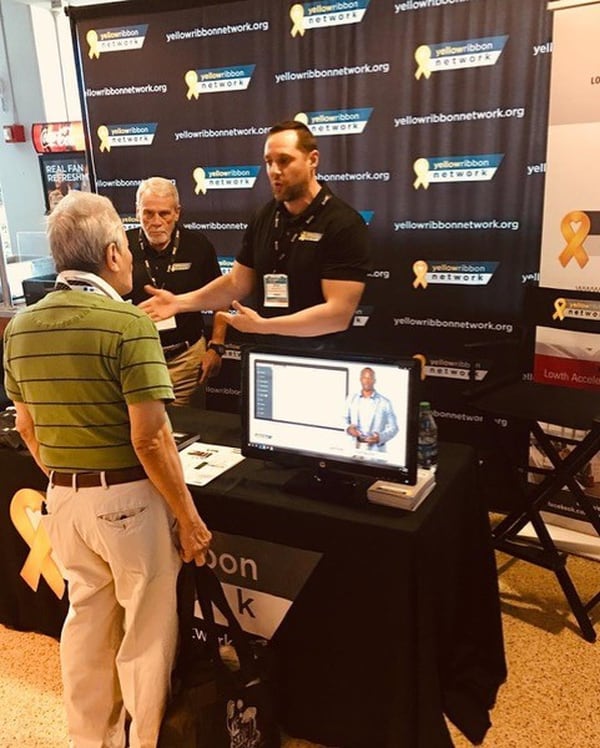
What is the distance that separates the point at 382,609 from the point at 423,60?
256 centimetres

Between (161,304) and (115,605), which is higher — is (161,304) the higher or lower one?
the higher one

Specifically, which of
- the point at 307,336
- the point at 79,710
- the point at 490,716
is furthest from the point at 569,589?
the point at 79,710

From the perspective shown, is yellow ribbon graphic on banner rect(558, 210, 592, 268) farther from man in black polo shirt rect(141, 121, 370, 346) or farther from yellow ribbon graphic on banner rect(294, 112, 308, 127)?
yellow ribbon graphic on banner rect(294, 112, 308, 127)

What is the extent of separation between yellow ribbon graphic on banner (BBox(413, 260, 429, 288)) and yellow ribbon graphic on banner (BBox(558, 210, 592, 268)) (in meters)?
0.67

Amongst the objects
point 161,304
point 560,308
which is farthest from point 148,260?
point 560,308

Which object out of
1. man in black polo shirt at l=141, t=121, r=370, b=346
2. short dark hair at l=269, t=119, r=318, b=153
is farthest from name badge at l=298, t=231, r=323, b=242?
short dark hair at l=269, t=119, r=318, b=153

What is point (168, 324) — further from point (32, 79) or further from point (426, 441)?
point (32, 79)

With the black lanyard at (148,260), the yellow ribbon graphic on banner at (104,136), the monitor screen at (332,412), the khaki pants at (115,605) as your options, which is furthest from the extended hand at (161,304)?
the yellow ribbon graphic on banner at (104,136)

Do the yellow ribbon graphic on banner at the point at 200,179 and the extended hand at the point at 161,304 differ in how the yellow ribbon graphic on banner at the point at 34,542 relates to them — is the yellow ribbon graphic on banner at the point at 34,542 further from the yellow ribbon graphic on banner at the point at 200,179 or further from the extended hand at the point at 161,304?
the yellow ribbon graphic on banner at the point at 200,179

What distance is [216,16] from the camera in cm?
362

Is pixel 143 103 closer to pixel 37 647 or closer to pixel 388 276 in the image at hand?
pixel 388 276

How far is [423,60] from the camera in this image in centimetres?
321

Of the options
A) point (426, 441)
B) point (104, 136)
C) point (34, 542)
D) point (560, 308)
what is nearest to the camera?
point (426, 441)

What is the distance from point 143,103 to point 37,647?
293 cm
